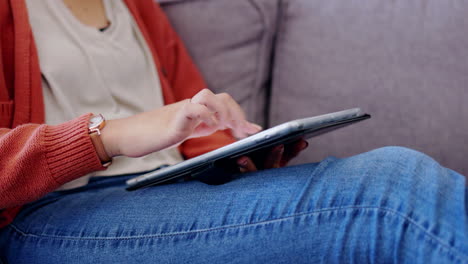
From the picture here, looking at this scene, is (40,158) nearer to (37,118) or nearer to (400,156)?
(37,118)

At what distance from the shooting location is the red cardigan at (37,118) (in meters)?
0.59

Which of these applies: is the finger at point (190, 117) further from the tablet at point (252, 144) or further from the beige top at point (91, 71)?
the beige top at point (91, 71)

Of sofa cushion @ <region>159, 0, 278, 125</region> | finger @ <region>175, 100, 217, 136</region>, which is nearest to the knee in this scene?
finger @ <region>175, 100, 217, 136</region>

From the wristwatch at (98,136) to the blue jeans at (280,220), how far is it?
7 cm

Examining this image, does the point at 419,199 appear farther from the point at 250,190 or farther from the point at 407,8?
the point at 407,8

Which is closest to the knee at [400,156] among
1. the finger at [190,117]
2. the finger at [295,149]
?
the finger at [295,149]

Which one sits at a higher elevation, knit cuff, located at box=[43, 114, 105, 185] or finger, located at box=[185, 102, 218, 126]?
finger, located at box=[185, 102, 218, 126]

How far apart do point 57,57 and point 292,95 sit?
566mm

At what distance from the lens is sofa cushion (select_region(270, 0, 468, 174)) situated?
2.89 ft

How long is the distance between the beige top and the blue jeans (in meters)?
0.16

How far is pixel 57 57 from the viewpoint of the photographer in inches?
31.0

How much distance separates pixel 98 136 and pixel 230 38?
0.57 meters

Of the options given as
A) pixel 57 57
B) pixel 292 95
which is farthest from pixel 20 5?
pixel 292 95

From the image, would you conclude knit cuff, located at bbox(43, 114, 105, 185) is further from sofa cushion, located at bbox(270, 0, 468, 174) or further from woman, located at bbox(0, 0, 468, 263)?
sofa cushion, located at bbox(270, 0, 468, 174)
